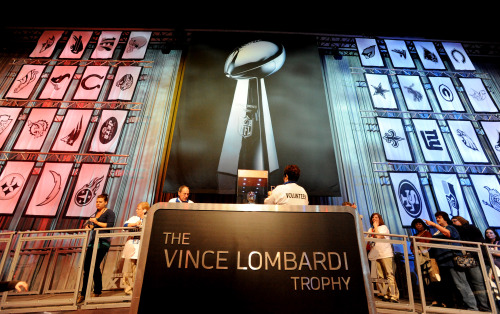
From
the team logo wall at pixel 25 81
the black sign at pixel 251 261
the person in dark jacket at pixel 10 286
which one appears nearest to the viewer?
the black sign at pixel 251 261

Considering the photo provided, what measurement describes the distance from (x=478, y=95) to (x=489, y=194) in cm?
281

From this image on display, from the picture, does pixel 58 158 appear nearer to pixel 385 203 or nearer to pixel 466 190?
pixel 385 203

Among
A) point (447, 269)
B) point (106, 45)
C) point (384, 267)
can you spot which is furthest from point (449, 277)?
point (106, 45)

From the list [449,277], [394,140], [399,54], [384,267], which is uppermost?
[399,54]

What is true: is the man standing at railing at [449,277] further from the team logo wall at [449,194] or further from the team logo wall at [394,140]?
the team logo wall at [394,140]

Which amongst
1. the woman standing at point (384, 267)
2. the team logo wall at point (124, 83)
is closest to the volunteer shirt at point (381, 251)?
the woman standing at point (384, 267)

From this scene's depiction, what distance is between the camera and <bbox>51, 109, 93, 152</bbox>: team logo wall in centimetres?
655

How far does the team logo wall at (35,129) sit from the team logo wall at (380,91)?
824 centimetres

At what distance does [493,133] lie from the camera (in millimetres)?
6953

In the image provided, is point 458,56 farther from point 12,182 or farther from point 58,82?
point 12,182

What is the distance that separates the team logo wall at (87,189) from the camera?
589 centimetres

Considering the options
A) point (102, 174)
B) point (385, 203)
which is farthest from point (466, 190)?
point (102, 174)

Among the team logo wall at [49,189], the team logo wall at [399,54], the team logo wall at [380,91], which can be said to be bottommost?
the team logo wall at [49,189]

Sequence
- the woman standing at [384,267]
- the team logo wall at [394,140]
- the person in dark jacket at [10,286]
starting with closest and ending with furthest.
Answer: the person in dark jacket at [10,286] → the woman standing at [384,267] → the team logo wall at [394,140]
